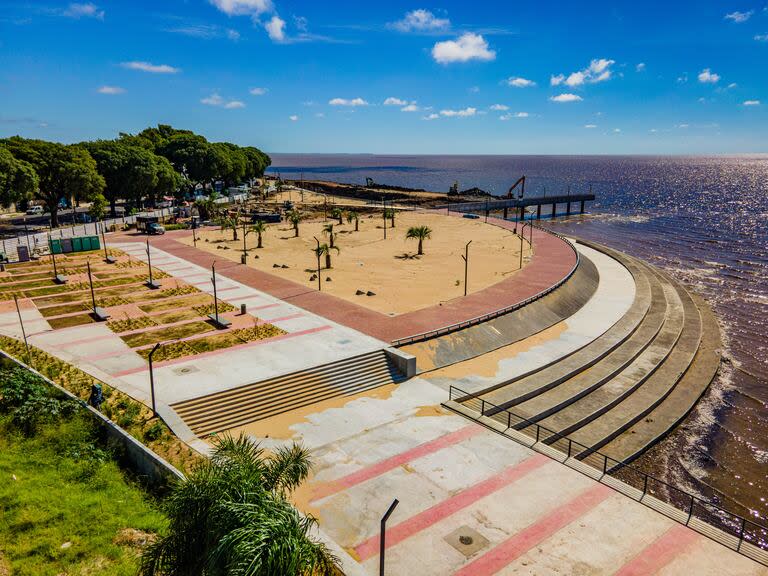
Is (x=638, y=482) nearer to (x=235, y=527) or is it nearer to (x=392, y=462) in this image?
(x=392, y=462)

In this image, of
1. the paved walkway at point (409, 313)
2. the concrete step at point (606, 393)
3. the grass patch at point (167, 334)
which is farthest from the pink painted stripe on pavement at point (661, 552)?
the grass patch at point (167, 334)

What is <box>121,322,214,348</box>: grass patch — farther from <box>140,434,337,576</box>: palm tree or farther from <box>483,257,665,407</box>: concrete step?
<box>140,434,337,576</box>: palm tree

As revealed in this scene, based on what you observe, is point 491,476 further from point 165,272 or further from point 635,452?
point 165,272

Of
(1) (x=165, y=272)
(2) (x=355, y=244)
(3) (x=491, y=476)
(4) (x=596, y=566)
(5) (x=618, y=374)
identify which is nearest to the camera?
(4) (x=596, y=566)

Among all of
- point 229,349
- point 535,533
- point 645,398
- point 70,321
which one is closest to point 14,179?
point 70,321

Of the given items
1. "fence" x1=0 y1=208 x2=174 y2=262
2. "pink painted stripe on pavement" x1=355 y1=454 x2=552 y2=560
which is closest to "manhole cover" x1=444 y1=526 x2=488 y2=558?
"pink painted stripe on pavement" x1=355 y1=454 x2=552 y2=560

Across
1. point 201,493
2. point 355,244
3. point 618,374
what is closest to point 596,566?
point 201,493

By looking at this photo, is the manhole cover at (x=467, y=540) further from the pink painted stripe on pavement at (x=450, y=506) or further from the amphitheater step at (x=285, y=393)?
the amphitheater step at (x=285, y=393)
